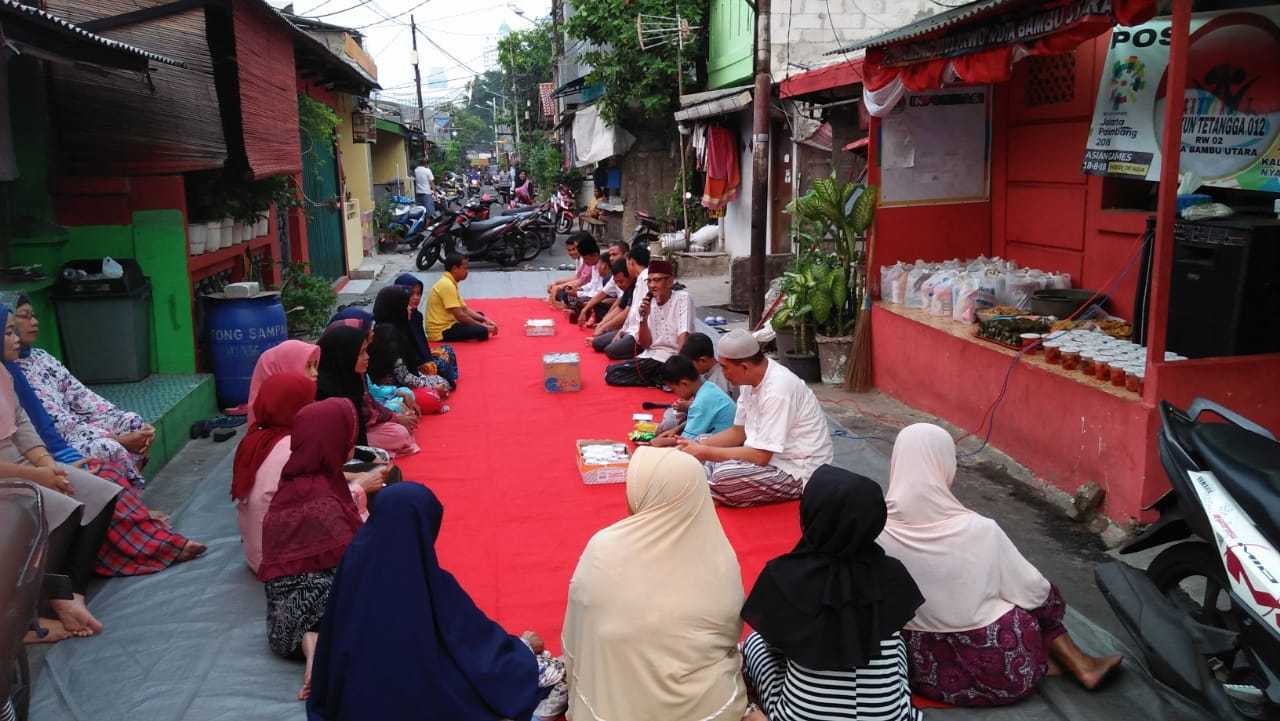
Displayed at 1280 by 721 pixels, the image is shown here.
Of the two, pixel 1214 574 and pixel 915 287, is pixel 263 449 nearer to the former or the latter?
pixel 1214 574

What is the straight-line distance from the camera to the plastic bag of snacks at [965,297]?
23.3 feet

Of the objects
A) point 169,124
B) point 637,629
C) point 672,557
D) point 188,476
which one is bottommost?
point 188,476

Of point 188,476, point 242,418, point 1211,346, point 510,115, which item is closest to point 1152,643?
point 1211,346

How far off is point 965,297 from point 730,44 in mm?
8588

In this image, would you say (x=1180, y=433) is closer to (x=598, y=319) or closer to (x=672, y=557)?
(x=672, y=557)

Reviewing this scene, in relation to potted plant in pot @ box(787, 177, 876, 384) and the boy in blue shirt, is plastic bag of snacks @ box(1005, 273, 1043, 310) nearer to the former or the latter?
potted plant in pot @ box(787, 177, 876, 384)

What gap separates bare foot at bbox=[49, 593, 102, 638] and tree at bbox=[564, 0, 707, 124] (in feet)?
45.2

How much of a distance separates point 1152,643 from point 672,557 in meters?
1.65

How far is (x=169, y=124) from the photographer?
6.24m

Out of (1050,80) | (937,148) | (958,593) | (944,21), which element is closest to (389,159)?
(937,148)

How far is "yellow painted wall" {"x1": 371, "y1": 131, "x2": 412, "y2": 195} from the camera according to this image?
26.3 meters

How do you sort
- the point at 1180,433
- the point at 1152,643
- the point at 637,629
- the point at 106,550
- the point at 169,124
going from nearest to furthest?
the point at 637,629 < the point at 1152,643 < the point at 1180,433 < the point at 106,550 < the point at 169,124

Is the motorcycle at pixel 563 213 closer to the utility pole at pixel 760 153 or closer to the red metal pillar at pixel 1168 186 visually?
the utility pole at pixel 760 153

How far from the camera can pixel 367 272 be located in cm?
1608
